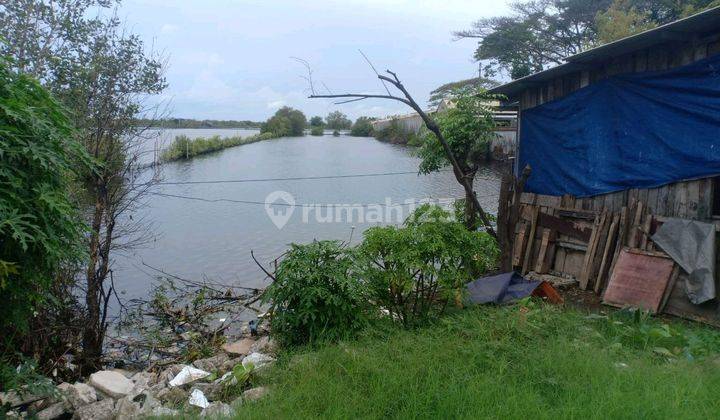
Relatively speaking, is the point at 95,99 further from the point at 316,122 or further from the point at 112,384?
the point at 316,122

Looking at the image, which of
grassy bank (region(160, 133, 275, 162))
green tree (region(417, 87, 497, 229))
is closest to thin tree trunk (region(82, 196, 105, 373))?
green tree (region(417, 87, 497, 229))

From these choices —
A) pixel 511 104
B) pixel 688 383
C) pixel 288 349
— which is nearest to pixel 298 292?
pixel 288 349

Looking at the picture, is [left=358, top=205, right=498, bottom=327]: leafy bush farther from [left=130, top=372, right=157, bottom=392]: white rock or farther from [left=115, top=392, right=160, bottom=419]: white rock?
[left=130, top=372, right=157, bottom=392]: white rock

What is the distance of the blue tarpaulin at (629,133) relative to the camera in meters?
5.36

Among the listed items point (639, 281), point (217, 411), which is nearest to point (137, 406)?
point (217, 411)

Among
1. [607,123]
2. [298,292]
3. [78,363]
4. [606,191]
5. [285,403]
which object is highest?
[607,123]

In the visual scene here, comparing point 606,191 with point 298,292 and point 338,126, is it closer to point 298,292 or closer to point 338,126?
point 298,292

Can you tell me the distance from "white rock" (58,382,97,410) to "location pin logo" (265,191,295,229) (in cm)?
860

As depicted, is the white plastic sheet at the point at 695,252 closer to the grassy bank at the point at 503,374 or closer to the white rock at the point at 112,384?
the grassy bank at the point at 503,374

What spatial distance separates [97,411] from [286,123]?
134 feet

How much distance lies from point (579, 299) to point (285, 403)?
4623mm

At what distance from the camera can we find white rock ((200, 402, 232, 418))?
10.4 feet

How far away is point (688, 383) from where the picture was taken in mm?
3205

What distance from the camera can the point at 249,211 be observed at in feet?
45.8
